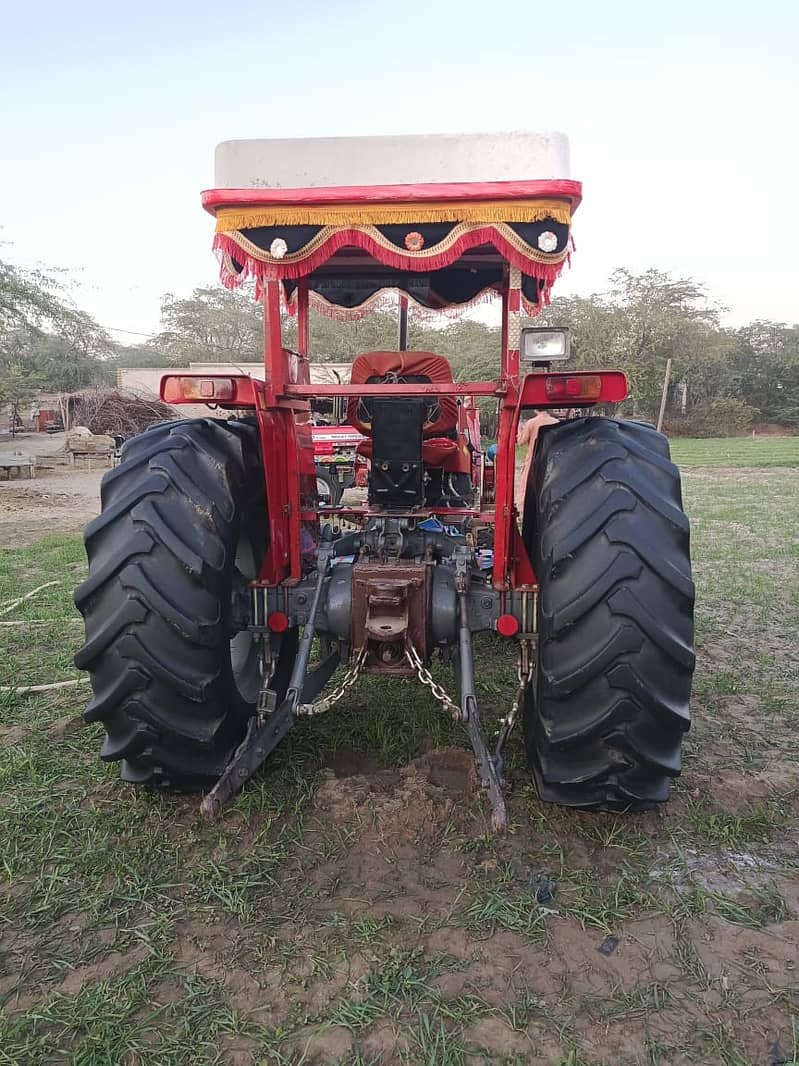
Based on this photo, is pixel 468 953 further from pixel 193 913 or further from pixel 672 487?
pixel 672 487

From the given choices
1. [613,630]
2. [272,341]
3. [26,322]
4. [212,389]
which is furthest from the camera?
[26,322]

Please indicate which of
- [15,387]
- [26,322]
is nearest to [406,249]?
[26,322]

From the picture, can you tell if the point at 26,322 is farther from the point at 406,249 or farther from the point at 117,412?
the point at 406,249

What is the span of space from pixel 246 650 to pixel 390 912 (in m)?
1.40

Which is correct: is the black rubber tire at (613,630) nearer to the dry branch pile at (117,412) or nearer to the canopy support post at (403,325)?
the canopy support post at (403,325)

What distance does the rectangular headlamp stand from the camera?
264 cm

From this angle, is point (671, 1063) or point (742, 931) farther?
point (742, 931)

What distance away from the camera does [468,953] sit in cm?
207

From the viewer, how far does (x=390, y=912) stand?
2.23m

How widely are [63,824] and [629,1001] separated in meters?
1.94

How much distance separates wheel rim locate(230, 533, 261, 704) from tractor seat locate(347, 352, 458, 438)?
0.83m

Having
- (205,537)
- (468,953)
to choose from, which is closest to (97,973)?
(468,953)

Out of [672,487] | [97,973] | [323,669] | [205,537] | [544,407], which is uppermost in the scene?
[544,407]

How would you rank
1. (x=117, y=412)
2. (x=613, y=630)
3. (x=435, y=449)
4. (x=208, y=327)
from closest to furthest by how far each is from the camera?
(x=613, y=630), (x=435, y=449), (x=117, y=412), (x=208, y=327)
